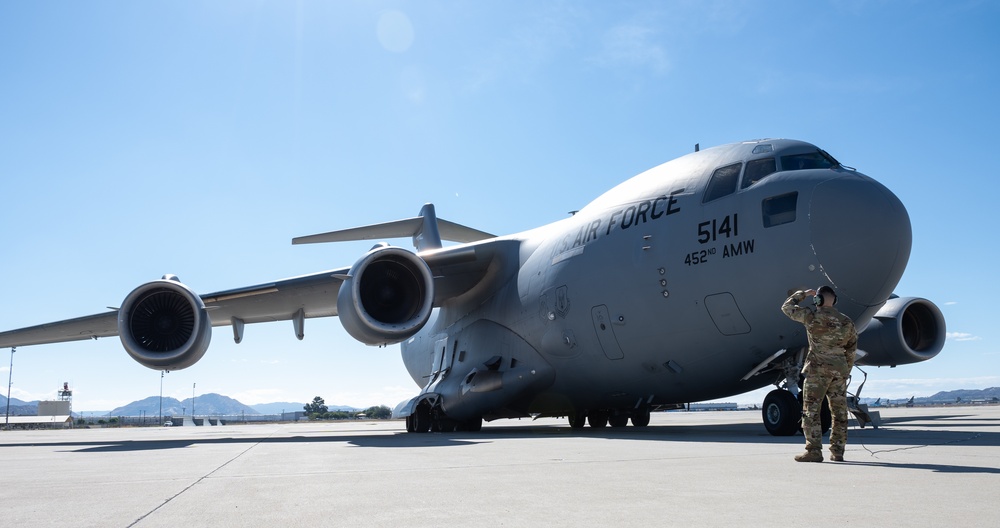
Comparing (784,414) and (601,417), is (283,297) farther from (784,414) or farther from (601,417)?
(784,414)

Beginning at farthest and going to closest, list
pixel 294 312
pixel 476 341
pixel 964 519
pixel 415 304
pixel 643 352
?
pixel 294 312
pixel 476 341
pixel 415 304
pixel 643 352
pixel 964 519

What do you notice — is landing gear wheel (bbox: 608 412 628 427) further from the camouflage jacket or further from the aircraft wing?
the camouflage jacket

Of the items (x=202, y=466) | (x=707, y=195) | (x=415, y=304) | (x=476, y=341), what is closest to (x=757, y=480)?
(x=202, y=466)

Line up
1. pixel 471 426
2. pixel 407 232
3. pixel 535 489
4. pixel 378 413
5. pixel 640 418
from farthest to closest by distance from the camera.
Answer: pixel 378 413
pixel 407 232
pixel 471 426
pixel 640 418
pixel 535 489

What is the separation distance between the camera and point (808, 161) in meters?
9.48

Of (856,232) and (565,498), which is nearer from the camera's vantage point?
(565,498)

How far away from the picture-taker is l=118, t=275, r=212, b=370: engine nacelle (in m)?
12.8

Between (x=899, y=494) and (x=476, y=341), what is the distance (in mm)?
11450

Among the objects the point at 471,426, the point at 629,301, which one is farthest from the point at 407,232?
the point at 629,301

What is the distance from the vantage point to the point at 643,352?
11.0 m

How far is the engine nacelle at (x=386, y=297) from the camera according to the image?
1249cm

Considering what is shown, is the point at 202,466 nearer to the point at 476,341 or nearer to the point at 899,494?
the point at 899,494

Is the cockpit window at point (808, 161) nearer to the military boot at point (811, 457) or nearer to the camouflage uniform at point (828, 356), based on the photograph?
the camouflage uniform at point (828, 356)

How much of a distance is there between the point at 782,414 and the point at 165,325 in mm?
9961
